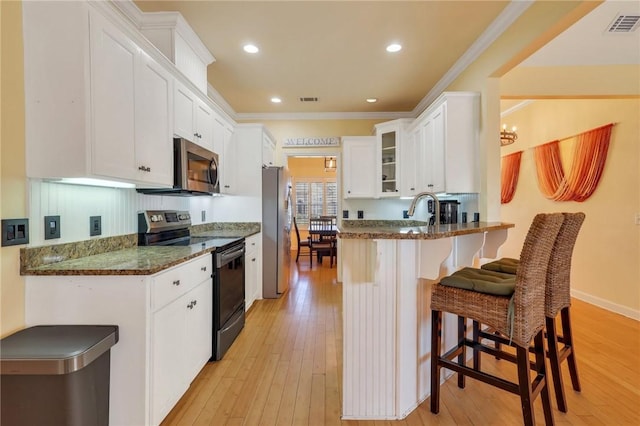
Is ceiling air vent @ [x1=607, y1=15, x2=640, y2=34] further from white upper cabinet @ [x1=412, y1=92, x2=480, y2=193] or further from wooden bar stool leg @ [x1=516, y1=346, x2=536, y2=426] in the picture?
wooden bar stool leg @ [x1=516, y1=346, x2=536, y2=426]

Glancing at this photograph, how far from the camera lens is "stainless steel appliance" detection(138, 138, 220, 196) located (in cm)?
223

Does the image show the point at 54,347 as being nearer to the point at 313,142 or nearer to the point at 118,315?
the point at 118,315

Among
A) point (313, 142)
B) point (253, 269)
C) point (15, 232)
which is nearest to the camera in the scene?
point (15, 232)

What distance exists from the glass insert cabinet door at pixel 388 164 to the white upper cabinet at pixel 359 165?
16cm

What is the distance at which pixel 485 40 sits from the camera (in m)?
2.63

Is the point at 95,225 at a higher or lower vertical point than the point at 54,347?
higher

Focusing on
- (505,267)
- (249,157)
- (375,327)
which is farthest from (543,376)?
(249,157)


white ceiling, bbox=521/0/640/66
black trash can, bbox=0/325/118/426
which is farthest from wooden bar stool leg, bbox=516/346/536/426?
white ceiling, bbox=521/0/640/66

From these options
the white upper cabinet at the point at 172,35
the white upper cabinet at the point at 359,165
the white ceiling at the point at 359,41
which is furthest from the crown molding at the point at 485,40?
the white upper cabinet at the point at 172,35

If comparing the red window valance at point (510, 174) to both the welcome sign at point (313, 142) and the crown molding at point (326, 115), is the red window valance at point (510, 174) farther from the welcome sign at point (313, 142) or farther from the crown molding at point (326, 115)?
the welcome sign at point (313, 142)

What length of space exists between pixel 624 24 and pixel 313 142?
353 cm

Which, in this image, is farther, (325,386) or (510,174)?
(510,174)

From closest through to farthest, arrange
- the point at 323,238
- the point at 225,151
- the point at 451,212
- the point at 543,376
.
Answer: the point at 543,376 < the point at 451,212 < the point at 225,151 < the point at 323,238

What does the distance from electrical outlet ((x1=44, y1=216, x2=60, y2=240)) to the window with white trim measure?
22.3 ft
